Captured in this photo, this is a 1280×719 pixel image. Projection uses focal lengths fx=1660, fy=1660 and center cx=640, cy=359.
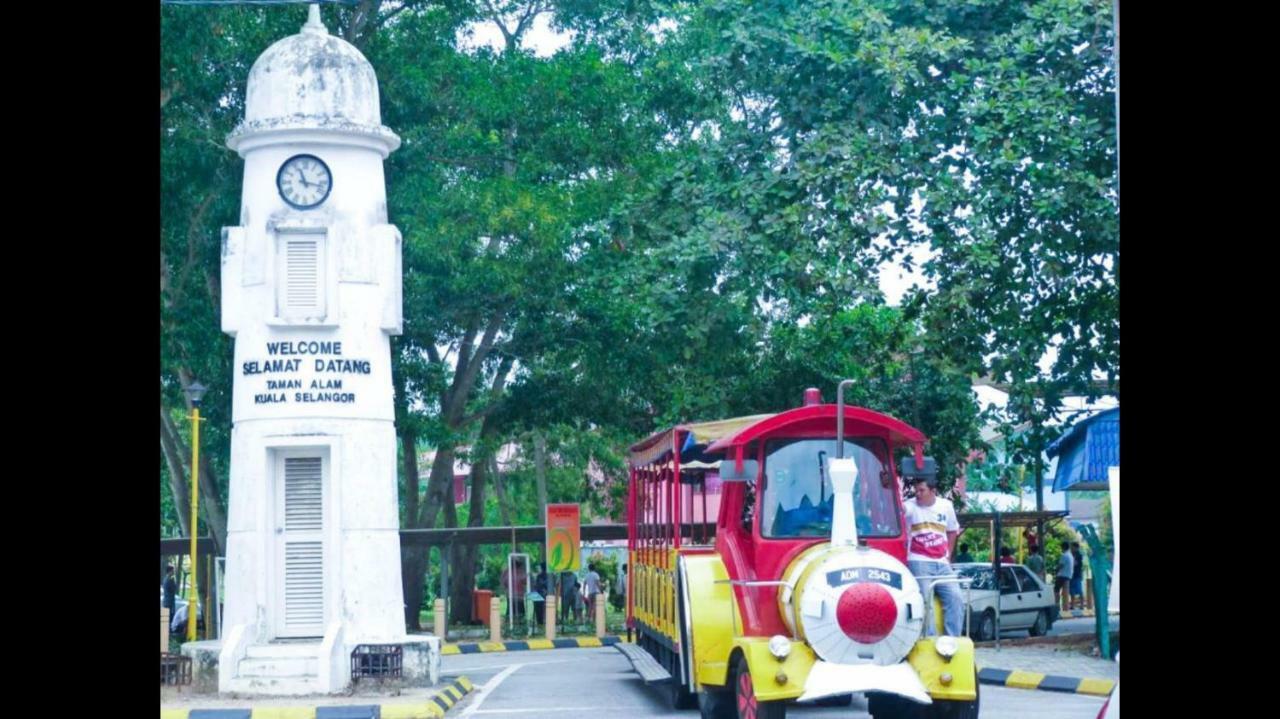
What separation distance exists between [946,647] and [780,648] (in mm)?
1172

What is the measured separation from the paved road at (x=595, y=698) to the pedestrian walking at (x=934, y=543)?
1.98 meters

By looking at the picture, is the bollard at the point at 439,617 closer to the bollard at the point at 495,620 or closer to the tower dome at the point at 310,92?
the bollard at the point at 495,620

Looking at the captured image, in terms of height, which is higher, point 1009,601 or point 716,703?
point 716,703

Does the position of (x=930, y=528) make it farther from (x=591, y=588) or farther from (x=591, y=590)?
(x=591, y=590)

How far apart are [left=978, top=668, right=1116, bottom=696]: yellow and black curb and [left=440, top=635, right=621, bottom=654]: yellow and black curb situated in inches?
359

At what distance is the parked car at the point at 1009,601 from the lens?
78.7 feet

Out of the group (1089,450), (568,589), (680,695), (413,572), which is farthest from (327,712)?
(568,589)

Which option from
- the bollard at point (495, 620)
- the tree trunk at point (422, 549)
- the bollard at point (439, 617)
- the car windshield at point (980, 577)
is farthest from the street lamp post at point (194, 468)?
the car windshield at point (980, 577)

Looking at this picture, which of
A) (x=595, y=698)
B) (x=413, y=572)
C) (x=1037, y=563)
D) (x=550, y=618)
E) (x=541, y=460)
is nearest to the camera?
(x=595, y=698)

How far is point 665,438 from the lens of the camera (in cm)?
1563

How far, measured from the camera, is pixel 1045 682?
17.6 m
